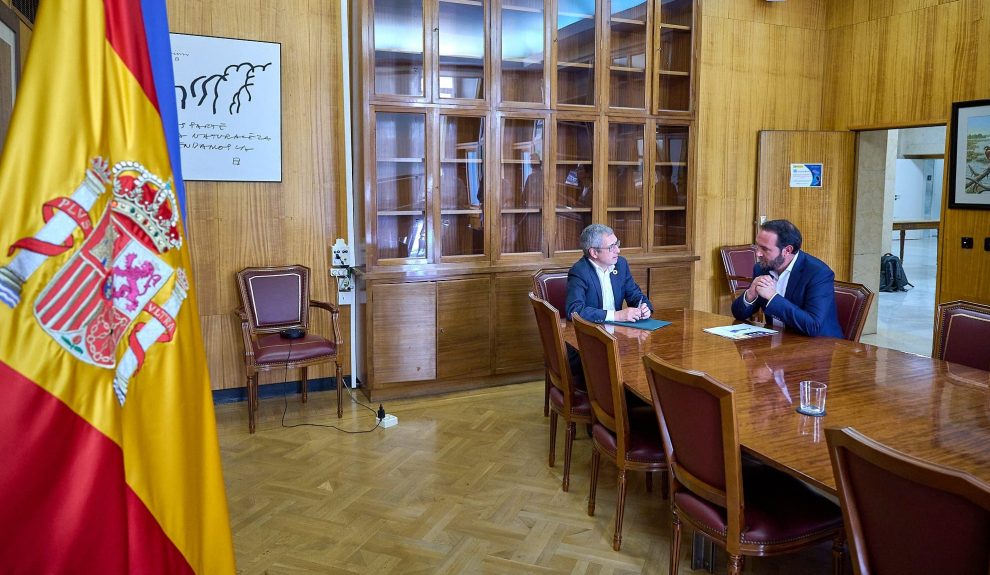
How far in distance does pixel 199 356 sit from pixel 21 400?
384mm

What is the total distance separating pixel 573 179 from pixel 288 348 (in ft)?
8.62

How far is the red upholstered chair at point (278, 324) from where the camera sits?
15.1 feet

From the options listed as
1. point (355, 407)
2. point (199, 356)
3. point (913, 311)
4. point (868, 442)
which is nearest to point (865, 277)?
point (913, 311)

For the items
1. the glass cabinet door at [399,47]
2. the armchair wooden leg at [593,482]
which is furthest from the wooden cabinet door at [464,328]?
the armchair wooden leg at [593,482]

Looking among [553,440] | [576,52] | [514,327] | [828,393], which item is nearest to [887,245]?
[576,52]

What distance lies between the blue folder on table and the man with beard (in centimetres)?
48

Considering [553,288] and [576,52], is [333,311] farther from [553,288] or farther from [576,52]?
[576,52]

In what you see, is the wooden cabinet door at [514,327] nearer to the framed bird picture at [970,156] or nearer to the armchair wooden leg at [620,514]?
the armchair wooden leg at [620,514]

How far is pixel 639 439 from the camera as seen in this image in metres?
3.02

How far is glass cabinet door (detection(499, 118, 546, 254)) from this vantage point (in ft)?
18.4

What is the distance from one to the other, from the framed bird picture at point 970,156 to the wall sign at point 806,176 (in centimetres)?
119

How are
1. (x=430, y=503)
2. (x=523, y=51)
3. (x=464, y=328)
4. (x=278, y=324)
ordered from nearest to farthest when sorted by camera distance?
(x=430, y=503) → (x=278, y=324) → (x=464, y=328) → (x=523, y=51)

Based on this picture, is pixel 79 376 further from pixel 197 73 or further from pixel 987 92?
pixel 987 92

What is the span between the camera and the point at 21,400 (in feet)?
4.49
